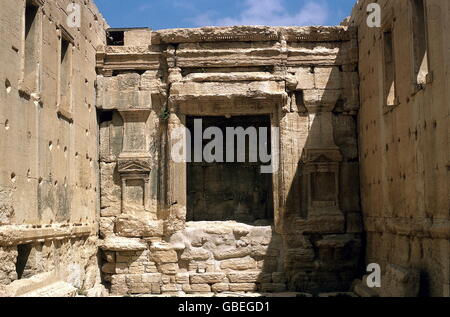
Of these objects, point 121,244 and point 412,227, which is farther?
point 121,244

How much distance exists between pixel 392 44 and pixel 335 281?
4493 millimetres

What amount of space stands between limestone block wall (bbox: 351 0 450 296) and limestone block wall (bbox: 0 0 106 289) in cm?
508

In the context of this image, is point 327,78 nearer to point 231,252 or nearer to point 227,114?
point 227,114

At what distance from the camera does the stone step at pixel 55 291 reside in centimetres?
782

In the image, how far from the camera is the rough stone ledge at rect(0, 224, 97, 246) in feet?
23.8

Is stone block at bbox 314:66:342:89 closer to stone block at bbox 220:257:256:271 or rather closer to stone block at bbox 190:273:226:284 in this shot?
stone block at bbox 220:257:256:271

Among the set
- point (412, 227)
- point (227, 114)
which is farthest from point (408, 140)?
point (227, 114)

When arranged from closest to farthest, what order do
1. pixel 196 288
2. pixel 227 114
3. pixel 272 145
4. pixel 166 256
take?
pixel 196 288 < pixel 166 256 < pixel 272 145 < pixel 227 114

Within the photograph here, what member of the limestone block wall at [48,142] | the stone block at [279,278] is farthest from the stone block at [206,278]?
the limestone block wall at [48,142]

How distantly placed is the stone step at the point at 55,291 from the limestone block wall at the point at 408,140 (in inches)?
185

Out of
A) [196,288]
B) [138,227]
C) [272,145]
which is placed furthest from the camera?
[272,145]

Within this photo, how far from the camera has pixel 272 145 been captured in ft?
38.5

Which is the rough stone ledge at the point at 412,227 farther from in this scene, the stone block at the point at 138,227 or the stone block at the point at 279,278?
the stone block at the point at 138,227

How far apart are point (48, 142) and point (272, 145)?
14.8ft
